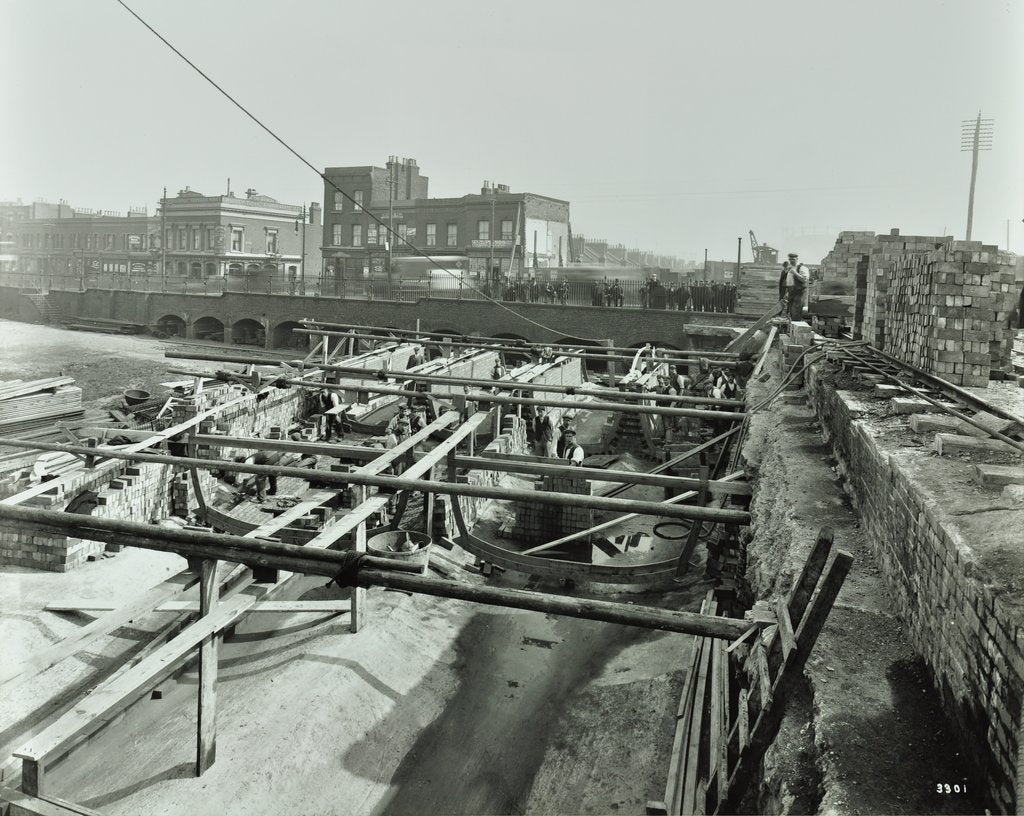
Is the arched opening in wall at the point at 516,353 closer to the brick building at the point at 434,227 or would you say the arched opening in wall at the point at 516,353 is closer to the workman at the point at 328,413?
the workman at the point at 328,413

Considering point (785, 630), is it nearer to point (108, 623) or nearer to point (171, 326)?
point (108, 623)

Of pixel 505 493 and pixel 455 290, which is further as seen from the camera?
pixel 455 290

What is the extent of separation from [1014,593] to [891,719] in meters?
0.84

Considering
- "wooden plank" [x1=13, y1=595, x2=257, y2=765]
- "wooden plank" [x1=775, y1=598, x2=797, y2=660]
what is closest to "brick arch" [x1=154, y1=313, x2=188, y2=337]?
"wooden plank" [x1=13, y1=595, x2=257, y2=765]

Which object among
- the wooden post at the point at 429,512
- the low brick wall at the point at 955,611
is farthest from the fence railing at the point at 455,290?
the low brick wall at the point at 955,611

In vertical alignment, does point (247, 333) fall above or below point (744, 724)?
above

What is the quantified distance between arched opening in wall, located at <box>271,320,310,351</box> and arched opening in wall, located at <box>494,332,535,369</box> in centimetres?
1155

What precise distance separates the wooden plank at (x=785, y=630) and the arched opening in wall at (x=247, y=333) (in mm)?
41403

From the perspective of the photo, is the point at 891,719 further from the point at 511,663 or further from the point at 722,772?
the point at 511,663

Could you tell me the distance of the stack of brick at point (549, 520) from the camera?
11320 millimetres

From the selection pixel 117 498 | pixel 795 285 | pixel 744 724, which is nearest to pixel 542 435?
pixel 795 285

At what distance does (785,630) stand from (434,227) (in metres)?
51.2

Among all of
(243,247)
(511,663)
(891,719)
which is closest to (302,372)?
(511,663)

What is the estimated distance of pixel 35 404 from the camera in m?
16.2
